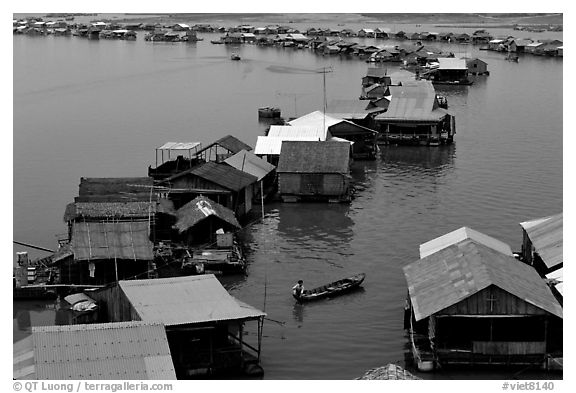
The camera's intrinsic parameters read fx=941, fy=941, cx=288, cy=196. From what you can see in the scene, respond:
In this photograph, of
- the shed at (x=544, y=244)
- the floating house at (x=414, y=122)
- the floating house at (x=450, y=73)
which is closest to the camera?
the shed at (x=544, y=244)

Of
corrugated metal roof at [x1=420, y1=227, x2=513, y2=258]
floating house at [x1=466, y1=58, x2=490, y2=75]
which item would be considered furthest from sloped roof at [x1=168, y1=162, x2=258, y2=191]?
floating house at [x1=466, y1=58, x2=490, y2=75]

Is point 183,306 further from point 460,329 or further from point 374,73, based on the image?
point 374,73

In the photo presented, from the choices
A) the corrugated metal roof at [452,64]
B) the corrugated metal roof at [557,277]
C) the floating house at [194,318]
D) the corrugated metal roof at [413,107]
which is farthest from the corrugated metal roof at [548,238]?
the corrugated metal roof at [452,64]

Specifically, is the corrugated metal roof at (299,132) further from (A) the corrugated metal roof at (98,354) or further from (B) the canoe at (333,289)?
(A) the corrugated metal roof at (98,354)

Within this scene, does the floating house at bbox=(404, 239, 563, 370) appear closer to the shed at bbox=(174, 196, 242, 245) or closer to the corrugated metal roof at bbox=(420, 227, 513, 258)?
the corrugated metal roof at bbox=(420, 227, 513, 258)

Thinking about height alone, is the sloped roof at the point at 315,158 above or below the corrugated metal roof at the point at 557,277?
above

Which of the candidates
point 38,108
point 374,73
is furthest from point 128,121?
point 374,73
